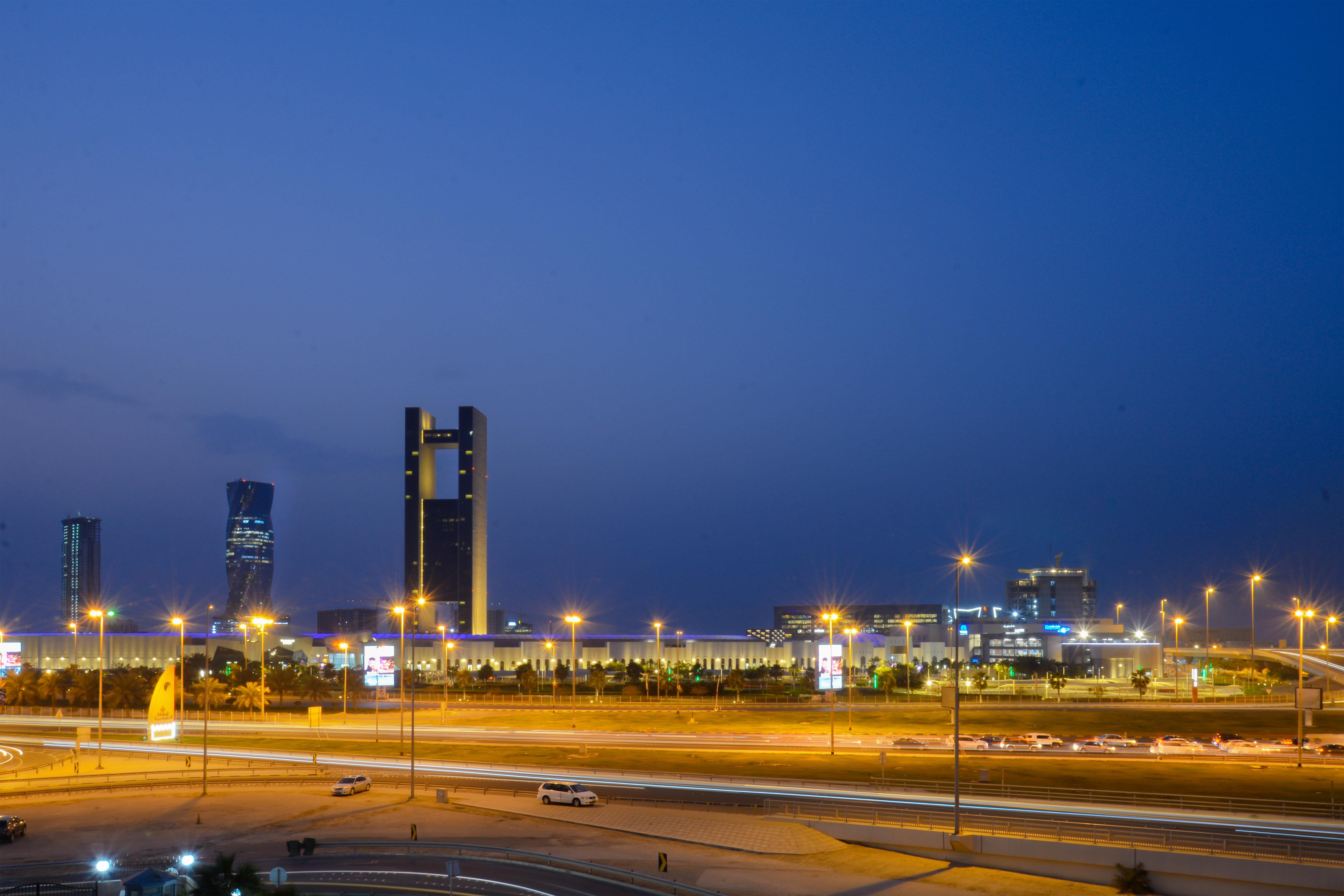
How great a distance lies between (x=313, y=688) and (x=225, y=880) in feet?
271

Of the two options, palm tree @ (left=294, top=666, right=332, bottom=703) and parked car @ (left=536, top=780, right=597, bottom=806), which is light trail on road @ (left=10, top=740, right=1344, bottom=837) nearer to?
parked car @ (left=536, top=780, right=597, bottom=806)

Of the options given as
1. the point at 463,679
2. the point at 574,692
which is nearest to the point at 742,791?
the point at 574,692

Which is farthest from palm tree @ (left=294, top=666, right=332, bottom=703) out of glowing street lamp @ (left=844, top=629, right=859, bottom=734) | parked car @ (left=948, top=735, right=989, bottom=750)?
parked car @ (left=948, top=735, right=989, bottom=750)

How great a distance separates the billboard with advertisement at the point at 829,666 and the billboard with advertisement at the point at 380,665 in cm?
3322

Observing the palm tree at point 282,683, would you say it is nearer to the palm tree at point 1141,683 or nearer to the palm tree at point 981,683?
the palm tree at point 981,683

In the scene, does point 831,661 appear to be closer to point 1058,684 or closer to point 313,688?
point 1058,684

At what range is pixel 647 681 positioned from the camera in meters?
103

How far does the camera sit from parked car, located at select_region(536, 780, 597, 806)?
3897 cm

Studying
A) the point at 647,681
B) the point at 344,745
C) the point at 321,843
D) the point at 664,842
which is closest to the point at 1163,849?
the point at 664,842

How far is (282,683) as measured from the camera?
93688 millimetres

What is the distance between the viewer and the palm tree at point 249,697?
83750mm

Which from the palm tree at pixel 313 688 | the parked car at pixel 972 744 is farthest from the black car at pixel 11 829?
the palm tree at pixel 313 688

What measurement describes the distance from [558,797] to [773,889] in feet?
46.7

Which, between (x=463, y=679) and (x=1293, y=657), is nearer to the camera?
(x=463, y=679)
